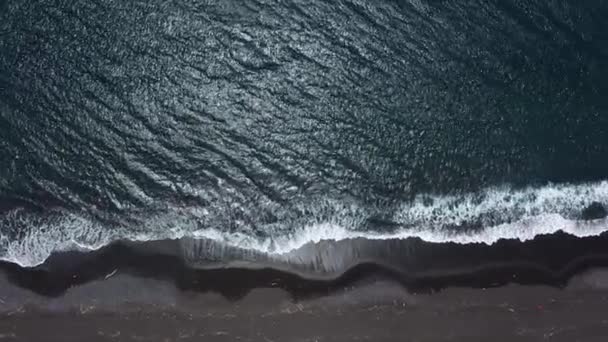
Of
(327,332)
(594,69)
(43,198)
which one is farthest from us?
(594,69)

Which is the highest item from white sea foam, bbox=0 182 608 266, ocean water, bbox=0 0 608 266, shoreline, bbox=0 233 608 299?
ocean water, bbox=0 0 608 266

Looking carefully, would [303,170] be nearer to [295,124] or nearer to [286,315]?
[295,124]

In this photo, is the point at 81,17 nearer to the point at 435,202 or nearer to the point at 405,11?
the point at 405,11

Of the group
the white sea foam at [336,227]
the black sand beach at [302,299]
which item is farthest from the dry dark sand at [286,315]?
the white sea foam at [336,227]

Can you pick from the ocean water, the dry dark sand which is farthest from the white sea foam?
the dry dark sand

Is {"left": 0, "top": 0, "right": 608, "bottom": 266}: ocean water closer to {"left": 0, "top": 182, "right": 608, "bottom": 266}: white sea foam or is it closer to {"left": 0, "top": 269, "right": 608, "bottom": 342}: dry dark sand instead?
{"left": 0, "top": 182, "right": 608, "bottom": 266}: white sea foam

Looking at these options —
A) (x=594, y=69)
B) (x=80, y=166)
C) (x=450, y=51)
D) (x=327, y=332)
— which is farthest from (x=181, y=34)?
(x=594, y=69)
